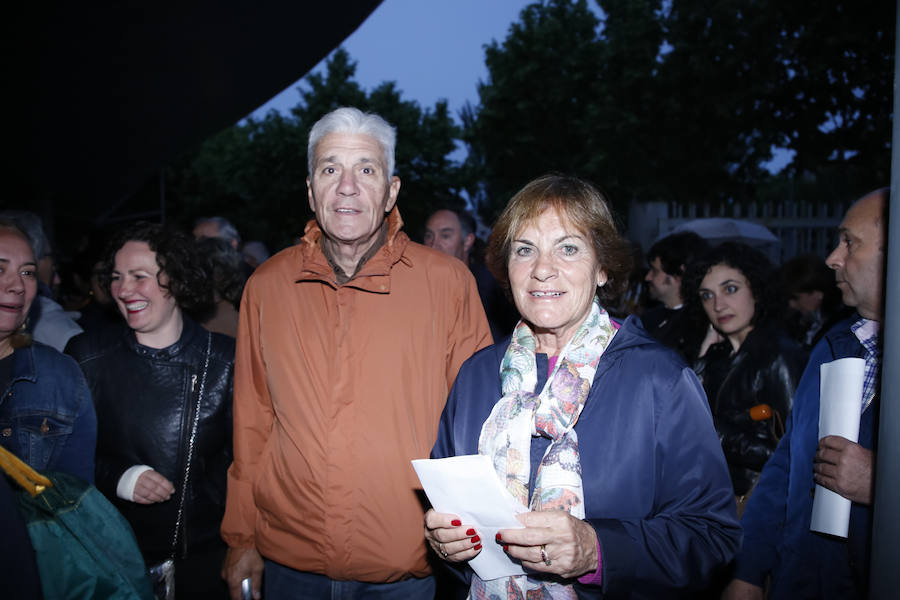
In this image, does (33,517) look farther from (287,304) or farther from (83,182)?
(83,182)

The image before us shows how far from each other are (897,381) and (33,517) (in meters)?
1.94

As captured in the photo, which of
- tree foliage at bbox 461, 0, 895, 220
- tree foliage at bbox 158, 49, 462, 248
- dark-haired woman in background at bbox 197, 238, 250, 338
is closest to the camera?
dark-haired woman in background at bbox 197, 238, 250, 338

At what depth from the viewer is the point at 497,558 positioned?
1836mm

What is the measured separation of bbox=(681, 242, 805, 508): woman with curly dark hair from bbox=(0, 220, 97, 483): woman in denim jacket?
2835 mm

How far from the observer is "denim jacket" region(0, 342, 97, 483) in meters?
2.36

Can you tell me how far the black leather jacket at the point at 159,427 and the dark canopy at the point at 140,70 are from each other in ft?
19.1

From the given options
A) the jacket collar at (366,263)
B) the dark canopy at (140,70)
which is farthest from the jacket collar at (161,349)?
the dark canopy at (140,70)

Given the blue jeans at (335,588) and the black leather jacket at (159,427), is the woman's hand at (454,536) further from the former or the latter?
the black leather jacket at (159,427)

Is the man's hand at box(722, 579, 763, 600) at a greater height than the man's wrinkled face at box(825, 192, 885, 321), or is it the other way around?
the man's wrinkled face at box(825, 192, 885, 321)

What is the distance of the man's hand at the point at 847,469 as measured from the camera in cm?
192

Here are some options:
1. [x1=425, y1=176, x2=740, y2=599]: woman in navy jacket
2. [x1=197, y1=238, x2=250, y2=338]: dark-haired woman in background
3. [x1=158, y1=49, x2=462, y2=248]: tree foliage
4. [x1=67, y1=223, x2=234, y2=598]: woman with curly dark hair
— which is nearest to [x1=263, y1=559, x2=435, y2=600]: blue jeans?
[x1=67, y1=223, x2=234, y2=598]: woman with curly dark hair

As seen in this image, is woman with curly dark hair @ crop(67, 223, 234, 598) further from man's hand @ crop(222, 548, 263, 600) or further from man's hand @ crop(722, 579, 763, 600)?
man's hand @ crop(722, 579, 763, 600)

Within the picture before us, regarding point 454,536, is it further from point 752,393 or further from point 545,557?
point 752,393

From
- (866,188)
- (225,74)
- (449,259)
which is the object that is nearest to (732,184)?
(866,188)
